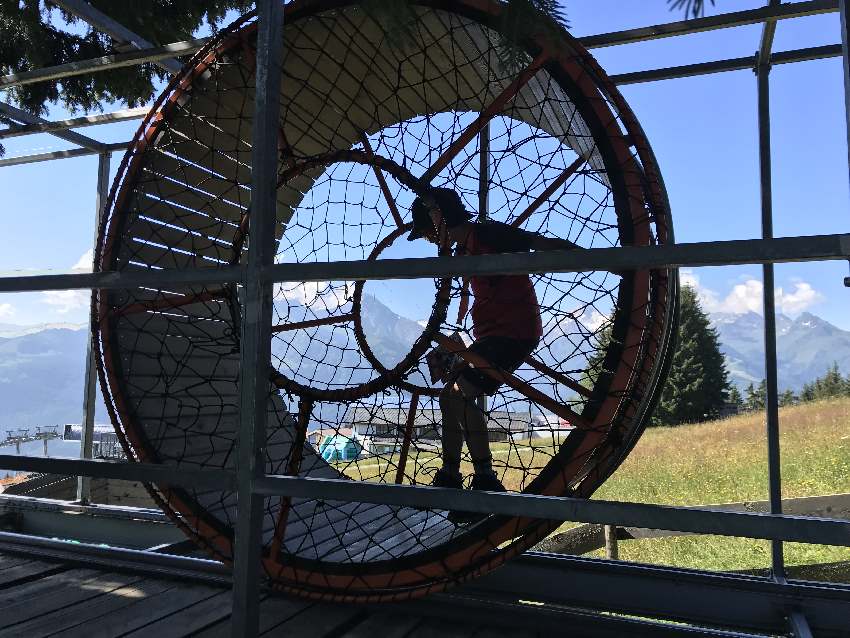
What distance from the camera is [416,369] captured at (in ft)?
8.45

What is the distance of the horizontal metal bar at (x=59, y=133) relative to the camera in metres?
4.02

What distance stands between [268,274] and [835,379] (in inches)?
1801

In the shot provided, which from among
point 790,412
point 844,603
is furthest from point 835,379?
point 844,603

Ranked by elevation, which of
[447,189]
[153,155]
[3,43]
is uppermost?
[3,43]

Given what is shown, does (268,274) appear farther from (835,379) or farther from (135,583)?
(835,379)

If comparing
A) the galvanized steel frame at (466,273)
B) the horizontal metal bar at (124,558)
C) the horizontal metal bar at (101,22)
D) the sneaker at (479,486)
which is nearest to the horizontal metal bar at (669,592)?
the galvanized steel frame at (466,273)

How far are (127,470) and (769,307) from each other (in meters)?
2.33

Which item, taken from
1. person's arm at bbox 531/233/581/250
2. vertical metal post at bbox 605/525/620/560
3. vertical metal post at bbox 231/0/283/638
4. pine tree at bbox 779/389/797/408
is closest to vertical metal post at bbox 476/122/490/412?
person's arm at bbox 531/233/581/250

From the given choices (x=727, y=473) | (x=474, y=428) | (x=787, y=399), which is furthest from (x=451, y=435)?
(x=787, y=399)

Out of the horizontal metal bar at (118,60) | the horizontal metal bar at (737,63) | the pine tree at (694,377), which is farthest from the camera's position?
the pine tree at (694,377)

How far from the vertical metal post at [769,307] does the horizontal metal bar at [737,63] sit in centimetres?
10

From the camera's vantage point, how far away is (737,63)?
Answer: 287 cm

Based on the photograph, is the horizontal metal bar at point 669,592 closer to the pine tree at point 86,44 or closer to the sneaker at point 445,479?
the sneaker at point 445,479

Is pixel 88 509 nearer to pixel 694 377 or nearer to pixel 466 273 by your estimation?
pixel 466 273
